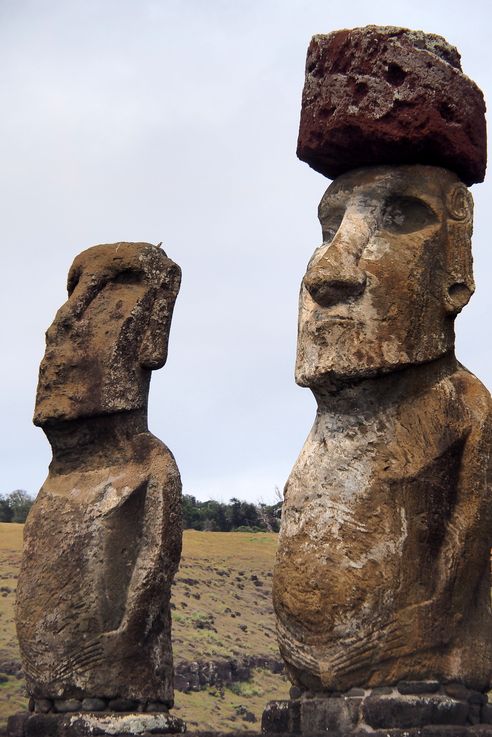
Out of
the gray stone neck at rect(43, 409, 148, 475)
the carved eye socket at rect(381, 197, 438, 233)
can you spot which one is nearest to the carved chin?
the carved eye socket at rect(381, 197, 438, 233)

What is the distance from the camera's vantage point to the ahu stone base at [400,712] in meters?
8.94

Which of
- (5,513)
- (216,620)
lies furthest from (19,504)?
(216,620)

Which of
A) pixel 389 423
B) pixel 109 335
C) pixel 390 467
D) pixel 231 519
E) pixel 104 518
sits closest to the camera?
pixel 390 467

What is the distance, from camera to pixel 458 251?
996 cm

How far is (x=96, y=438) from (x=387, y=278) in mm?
2816

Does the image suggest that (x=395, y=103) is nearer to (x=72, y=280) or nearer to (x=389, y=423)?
(x=389, y=423)

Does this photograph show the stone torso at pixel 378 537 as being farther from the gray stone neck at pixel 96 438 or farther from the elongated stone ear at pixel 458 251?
the gray stone neck at pixel 96 438

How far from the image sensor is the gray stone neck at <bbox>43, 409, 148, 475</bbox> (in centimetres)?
1130

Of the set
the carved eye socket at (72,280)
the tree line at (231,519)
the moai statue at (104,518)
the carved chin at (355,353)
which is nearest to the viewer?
the carved chin at (355,353)

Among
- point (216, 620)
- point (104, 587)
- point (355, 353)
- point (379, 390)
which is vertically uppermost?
point (355, 353)

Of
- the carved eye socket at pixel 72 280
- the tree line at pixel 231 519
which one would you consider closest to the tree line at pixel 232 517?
the tree line at pixel 231 519

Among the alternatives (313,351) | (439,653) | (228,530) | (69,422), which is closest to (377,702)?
(439,653)

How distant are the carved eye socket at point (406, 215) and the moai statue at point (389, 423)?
→ 0.01 m

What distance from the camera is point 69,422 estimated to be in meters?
11.3
